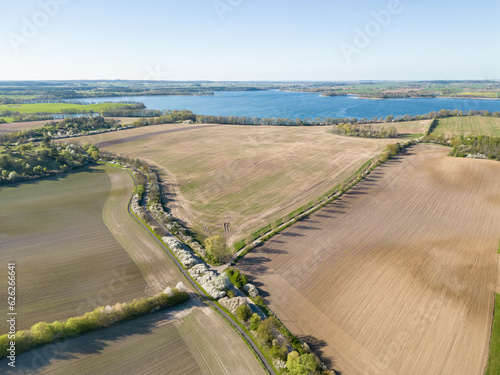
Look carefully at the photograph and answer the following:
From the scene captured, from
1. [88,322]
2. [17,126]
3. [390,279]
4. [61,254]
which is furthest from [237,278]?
[17,126]

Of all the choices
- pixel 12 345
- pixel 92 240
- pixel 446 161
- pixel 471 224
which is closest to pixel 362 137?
pixel 446 161

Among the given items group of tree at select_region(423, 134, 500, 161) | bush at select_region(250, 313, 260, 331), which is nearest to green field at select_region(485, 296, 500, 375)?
bush at select_region(250, 313, 260, 331)

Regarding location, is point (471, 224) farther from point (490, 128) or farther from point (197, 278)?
point (490, 128)

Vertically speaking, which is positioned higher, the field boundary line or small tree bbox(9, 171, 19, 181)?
small tree bbox(9, 171, 19, 181)

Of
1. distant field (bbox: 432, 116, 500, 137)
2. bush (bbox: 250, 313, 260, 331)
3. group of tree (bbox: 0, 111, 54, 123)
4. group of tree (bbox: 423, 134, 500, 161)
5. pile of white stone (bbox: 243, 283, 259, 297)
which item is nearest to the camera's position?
bush (bbox: 250, 313, 260, 331)

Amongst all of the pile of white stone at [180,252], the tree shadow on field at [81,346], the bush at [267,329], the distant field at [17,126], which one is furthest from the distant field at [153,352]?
the distant field at [17,126]

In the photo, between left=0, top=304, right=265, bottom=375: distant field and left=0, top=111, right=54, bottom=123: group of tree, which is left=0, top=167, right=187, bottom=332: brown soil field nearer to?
left=0, top=304, right=265, bottom=375: distant field
